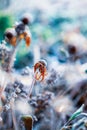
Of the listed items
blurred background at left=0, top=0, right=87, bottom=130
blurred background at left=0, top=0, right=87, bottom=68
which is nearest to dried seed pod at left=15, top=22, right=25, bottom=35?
blurred background at left=0, top=0, right=87, bottom=130

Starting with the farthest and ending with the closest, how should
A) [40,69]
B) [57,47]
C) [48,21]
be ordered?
1. [48,21]
2. [57,47]
3. [40,69]

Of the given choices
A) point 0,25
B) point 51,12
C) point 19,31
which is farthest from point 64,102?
point 51,12

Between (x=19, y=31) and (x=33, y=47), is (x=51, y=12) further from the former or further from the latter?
(x=19, y=31)

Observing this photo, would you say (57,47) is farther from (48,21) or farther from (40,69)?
(40,69)

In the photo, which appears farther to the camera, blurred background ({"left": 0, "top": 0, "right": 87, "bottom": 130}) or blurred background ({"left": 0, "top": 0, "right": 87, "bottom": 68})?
blurred background ({"left": 0, "top": 0, "right": 87, "bottom": 68})

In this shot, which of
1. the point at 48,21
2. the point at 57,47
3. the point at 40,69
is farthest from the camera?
the point at 48,21

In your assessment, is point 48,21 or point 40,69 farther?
point 48,21

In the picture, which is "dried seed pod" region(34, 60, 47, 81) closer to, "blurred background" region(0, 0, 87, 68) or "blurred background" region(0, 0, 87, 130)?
"blurred background" region(0, 0, 87, 130)

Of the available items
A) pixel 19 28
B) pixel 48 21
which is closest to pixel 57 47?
pixel 48 21

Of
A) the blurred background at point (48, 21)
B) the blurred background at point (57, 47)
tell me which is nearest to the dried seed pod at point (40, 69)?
the blurred background at point (57, 47)
